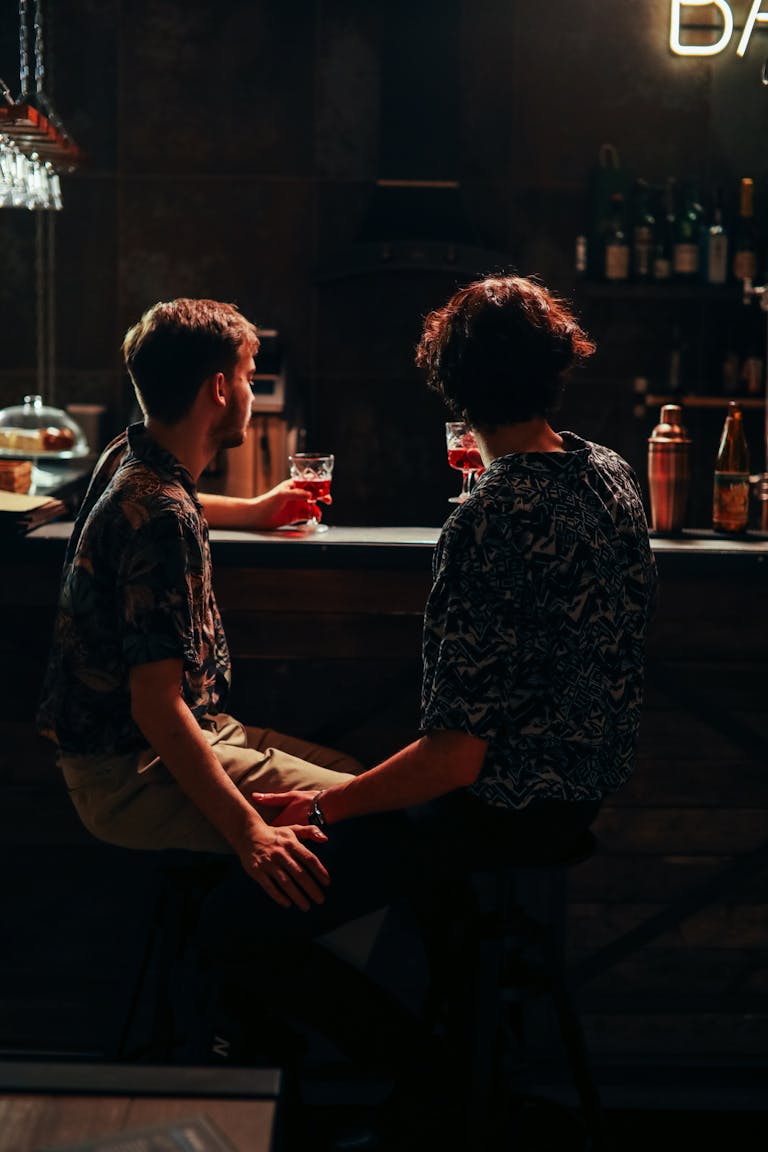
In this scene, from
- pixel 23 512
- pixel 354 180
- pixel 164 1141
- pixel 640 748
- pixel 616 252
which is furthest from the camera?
pixel 354 180

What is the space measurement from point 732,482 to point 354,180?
10.1 feet

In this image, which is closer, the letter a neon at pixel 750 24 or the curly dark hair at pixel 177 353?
the curly dark hair at pixel 177 353

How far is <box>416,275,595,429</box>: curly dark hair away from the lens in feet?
6.09

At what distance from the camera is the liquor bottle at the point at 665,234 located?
16.5 feet

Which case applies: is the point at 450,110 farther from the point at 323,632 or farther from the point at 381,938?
the point at 381,938

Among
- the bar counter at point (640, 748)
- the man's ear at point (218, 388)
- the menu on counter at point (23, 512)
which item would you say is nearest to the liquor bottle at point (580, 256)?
the bar counter at point (640, 748)

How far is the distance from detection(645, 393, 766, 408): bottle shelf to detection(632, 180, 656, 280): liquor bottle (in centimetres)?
50

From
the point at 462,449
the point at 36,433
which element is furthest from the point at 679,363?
the point at 462,449

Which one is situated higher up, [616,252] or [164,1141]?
[616,252]

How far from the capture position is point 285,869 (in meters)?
1.86

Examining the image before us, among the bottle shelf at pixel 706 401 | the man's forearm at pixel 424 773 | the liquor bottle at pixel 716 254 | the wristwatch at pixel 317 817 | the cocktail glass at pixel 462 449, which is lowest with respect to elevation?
the wristwatch at pixel 317 817

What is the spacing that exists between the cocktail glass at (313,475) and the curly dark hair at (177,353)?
47 centimetres

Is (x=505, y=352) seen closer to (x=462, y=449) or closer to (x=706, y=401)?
(x=462, y=449)

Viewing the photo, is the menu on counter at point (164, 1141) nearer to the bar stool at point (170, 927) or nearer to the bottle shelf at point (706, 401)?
the bar stool at point (170, 927)
